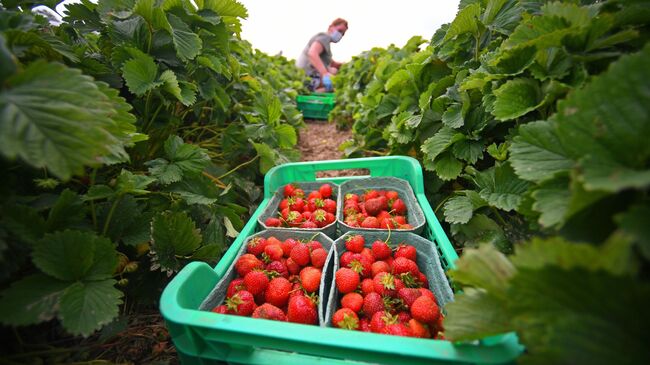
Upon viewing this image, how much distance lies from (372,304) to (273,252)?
33 centimetres

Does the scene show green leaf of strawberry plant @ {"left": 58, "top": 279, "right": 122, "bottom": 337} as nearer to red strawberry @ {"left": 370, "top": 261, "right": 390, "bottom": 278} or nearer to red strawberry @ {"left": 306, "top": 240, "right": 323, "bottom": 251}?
red strawberry @ {"left": 306, "top": 240, "right": 323, "bottom": 251}

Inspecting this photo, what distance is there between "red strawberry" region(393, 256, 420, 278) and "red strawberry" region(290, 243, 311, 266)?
0.27 meters

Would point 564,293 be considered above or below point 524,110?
below

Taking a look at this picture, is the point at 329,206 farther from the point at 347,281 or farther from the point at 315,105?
the point at 315,105

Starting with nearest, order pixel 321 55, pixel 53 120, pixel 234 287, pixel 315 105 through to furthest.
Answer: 1. pixel 53 120
2. pixel 234 287
3. pixel 315 105
4. pixel 321 55

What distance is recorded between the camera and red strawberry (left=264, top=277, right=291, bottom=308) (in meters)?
0.77

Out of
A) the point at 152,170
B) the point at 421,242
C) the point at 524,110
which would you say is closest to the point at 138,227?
the point at 152,170

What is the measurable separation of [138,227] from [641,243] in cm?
96

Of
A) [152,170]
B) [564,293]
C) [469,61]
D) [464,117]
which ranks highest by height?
[469,61]

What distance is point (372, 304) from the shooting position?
72 centimetres

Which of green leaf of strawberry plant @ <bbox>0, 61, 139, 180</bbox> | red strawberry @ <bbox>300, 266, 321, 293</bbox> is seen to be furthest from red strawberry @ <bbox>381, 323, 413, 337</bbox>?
green leaf of strawberry plant @ <bbox>0, 61, 139, 180</bbox>

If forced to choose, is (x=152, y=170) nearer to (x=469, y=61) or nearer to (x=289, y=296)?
(x=289, y=296)

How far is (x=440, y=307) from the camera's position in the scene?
28.7 inches

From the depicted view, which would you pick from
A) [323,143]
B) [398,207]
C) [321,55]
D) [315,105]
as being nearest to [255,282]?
[398,207]
